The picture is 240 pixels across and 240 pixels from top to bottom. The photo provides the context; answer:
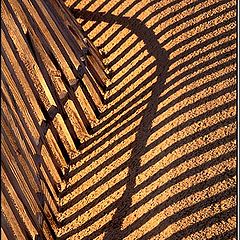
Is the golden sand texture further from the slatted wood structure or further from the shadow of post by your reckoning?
the slatted wood structure

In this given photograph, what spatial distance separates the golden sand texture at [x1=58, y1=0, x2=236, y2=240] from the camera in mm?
4422

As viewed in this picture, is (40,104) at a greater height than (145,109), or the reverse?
(40,104)

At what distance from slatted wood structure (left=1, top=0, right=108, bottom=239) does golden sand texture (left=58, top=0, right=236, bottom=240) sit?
12cm

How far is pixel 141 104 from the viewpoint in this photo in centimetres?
505

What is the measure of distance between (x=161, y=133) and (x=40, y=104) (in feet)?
2.78

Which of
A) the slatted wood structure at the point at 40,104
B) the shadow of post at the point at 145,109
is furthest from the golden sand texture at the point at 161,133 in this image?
the slatted wood structure at the point at 40,104

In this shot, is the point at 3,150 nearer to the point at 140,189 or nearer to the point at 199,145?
the point at 140,189

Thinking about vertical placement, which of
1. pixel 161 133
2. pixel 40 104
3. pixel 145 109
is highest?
pixel 40 104

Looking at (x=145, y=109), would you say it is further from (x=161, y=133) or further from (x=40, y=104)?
(x=40, y=104)

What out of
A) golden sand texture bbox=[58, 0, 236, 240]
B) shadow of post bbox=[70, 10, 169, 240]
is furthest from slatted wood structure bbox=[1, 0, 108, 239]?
shadow of post bbox=[70, 10, 169, 240]

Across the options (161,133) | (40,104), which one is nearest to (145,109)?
(161,133)

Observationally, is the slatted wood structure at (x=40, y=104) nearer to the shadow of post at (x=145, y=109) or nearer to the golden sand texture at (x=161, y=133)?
the golden sand texture at (x=161, y=133)

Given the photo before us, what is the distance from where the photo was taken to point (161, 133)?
4812 mm

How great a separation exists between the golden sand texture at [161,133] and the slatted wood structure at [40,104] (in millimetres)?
125
